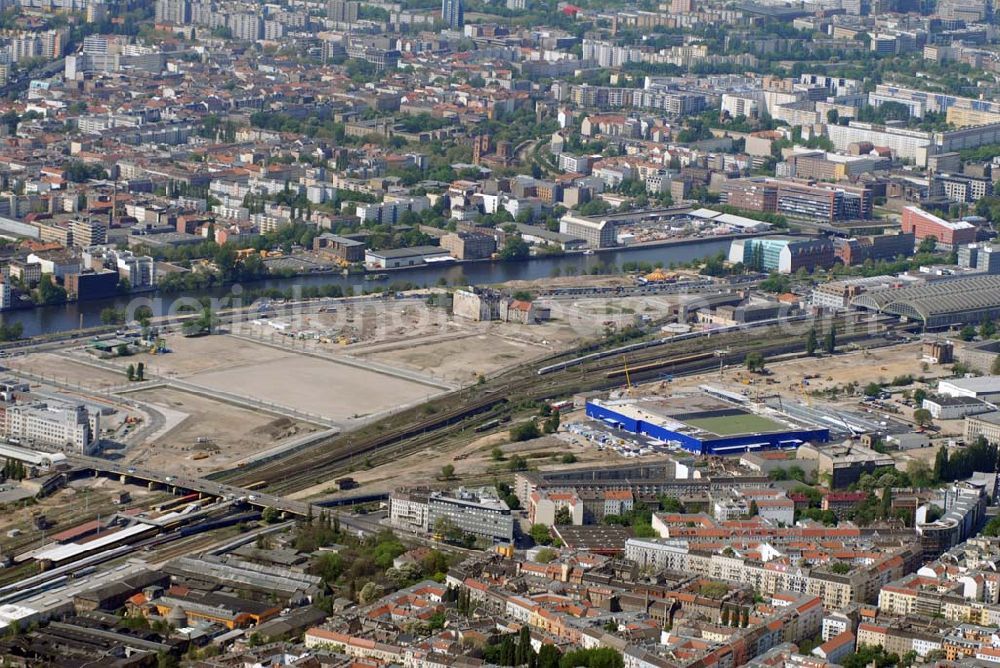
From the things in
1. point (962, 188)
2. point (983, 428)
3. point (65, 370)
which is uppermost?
point (962, 188)

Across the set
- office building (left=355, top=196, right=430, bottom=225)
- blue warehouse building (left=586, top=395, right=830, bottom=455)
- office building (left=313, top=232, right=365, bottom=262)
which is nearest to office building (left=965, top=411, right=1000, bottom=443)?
blue warehouse building (left=586, top=395, right=830, bottom=455)

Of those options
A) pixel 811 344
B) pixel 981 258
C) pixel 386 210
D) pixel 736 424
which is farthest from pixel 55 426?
pixel 981 258

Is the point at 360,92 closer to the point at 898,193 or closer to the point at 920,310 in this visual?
the point at 898,193

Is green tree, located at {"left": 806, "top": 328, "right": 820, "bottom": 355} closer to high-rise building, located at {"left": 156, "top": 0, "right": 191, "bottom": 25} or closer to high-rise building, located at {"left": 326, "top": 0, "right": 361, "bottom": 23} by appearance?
high-rise building, located at {"left": 156, "top": 0, "right": 191, "bottom": 25}

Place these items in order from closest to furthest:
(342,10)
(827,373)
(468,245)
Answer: (827,373), (468,245), (342,10)

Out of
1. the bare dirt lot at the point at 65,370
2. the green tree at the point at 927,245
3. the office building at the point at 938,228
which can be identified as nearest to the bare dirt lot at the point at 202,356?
the bare dirt lot at the point at 65,370

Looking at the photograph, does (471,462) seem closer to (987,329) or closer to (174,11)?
(987,329)
